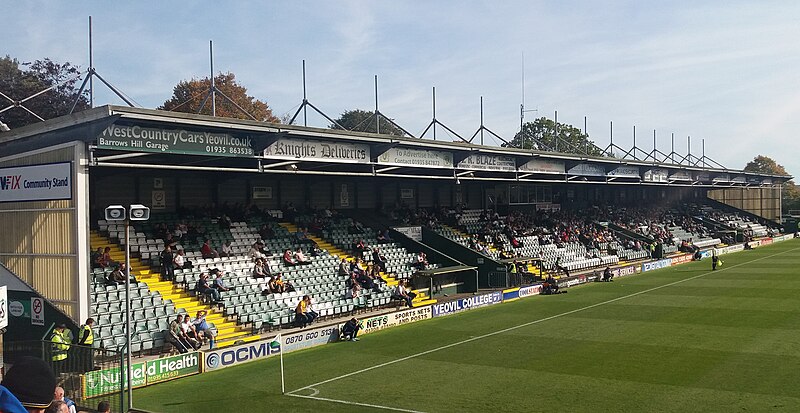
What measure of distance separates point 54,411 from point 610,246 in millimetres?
54473

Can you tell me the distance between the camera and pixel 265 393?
59.2 ft

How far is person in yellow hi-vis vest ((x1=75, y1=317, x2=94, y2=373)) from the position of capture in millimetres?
17484

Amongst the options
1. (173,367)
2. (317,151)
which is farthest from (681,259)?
(173,367)

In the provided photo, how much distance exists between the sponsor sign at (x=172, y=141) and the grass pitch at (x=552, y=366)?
806 centimetres

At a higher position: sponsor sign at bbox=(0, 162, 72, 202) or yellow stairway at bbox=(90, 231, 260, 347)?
sponsor sign at bbox=(0, 162, 72, 202)

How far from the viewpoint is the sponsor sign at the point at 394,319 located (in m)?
27.8

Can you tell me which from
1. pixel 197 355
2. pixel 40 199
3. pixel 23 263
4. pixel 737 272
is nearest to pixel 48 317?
pixel 23 263

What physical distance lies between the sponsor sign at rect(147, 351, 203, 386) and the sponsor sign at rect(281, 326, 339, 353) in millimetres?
3459

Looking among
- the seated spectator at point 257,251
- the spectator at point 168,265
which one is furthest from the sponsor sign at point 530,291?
the spectator at point 168,265

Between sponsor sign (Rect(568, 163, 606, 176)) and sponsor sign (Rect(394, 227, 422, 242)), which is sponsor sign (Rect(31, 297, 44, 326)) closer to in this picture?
sponsor sign (Rect(394, 227, 422, 242))

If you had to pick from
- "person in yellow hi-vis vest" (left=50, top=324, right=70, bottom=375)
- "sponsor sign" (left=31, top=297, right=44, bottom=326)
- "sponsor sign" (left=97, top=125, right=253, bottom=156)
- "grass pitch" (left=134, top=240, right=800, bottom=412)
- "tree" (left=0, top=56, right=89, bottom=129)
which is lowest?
"grass pitch" (left=134, top=240, right=800, bottom=412)

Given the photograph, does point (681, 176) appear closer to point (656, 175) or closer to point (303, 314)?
point (656, 175)

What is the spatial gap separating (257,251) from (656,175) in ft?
149

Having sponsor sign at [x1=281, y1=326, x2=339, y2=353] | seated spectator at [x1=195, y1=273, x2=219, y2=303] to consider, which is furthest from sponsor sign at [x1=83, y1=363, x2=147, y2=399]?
seated spectator at [x1=195, y1=273, x2=219, y2=303]
